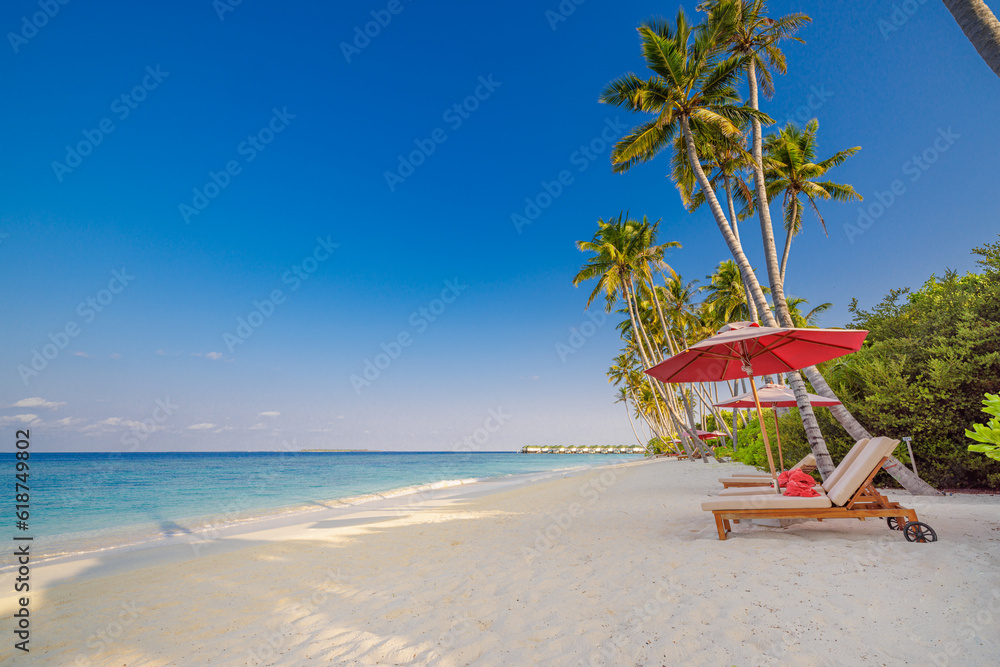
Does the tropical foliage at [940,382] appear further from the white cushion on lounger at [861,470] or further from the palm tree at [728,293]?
the palm tree at [728,293]

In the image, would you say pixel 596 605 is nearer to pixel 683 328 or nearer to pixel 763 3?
pixel 763 3

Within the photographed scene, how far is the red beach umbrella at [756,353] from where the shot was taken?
17.3ft

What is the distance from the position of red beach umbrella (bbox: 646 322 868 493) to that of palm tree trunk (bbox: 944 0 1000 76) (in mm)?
2740

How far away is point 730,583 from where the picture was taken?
3.42 meters

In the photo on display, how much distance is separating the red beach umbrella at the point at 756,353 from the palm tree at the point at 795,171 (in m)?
8.49

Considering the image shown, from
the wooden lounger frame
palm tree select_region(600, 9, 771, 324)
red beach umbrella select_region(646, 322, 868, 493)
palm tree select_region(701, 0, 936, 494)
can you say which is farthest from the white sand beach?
palm tree select_region(600, 9, 771, 324)

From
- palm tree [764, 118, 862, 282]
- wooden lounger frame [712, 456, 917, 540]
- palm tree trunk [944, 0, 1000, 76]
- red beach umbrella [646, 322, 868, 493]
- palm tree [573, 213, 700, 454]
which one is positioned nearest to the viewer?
palm tree trunk [944, 0, 1000, 76]

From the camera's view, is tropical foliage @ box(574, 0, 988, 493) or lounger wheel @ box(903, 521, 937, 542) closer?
lounger wheel @ box(903, 521, 937, 542)

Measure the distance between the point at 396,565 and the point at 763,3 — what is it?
1481 centimetres

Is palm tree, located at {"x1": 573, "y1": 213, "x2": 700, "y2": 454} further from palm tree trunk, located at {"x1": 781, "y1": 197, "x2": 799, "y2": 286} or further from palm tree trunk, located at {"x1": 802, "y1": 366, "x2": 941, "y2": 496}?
palm tree trunk, located at {"x1": 802, "y1": 366, "x2": 941, "y2": 496}

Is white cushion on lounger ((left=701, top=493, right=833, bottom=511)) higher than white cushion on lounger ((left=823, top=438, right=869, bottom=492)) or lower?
lower

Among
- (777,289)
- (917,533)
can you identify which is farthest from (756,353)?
(777,289)

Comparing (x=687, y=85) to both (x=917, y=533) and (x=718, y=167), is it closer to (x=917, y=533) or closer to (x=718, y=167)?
(x=718, y=167)

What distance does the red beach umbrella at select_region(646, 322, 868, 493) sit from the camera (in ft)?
17.3
